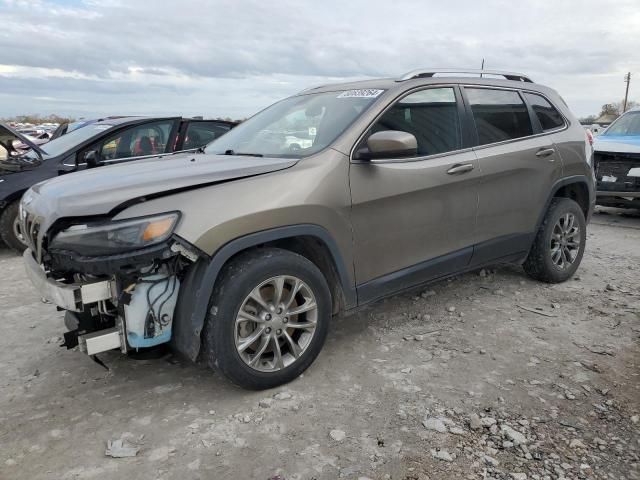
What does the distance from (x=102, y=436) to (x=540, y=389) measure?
2.46 m

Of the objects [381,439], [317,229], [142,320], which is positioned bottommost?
[381,439]

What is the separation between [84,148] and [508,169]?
16.7 ft

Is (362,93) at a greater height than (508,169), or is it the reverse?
(362,93)

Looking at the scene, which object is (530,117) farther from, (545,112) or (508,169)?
(508,169)

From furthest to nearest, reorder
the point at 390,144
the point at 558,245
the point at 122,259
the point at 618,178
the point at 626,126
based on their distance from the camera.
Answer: the point at 626,126, the point at 618,178, the point at 558,245, the point at 390,144, the point at 122,259

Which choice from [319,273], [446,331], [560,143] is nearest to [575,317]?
[446,331]

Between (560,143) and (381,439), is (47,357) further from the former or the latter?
(560,143)

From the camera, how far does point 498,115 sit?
167 inches

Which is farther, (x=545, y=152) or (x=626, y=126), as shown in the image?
(x=626, y=126)

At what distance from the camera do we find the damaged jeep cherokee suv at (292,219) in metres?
2.64

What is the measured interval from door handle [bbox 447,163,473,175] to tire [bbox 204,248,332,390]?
1.34m

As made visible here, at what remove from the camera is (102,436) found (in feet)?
8.73

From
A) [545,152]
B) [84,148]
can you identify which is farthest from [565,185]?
[84,148]

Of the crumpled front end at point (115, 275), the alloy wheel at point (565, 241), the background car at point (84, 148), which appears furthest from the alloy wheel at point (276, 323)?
the background car at point (84, 148)
